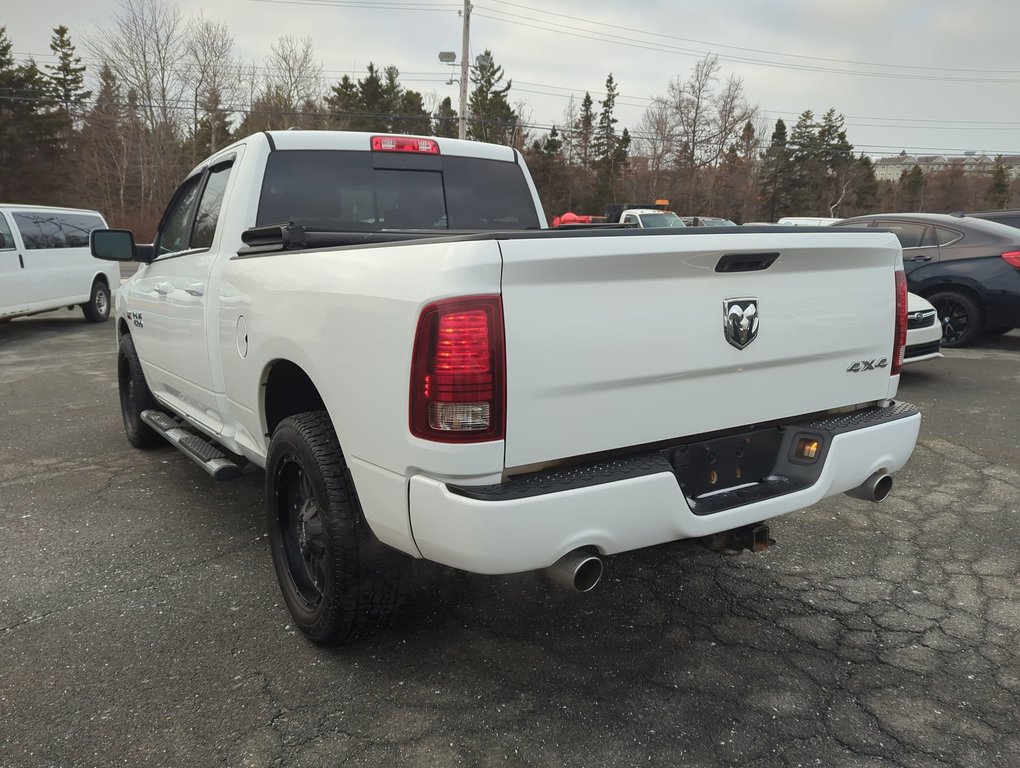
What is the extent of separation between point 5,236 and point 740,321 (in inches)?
464

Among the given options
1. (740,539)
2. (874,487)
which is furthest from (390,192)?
(874,487)

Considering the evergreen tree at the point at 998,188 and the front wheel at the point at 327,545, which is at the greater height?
the evergreen tree at the point at 998,188

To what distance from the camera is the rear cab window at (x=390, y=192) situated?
3553mm

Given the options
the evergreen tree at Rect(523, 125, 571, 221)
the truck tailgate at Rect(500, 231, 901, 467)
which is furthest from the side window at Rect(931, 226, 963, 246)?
the evergreen tree at Rect(523, 125, 571, 221)

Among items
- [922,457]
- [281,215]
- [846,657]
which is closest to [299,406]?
[281,215]

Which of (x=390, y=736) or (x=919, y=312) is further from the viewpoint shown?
(x=919, y=312)

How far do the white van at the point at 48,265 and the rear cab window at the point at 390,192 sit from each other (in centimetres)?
908

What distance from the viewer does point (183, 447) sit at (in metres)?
3.76

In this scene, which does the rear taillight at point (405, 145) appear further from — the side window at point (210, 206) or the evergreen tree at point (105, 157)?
the evergreen tree at point (105, 157)

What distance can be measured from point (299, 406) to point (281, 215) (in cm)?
106

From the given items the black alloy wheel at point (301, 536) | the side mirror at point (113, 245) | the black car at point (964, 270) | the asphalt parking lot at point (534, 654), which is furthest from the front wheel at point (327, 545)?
the black car at point (964, 270)

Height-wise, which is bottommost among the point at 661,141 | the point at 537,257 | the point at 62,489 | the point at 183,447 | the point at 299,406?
the point at 62,489

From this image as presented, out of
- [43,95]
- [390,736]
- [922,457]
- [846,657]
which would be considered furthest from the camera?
[43,95]

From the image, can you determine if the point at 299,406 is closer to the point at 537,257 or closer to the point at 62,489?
the point at 537,257
